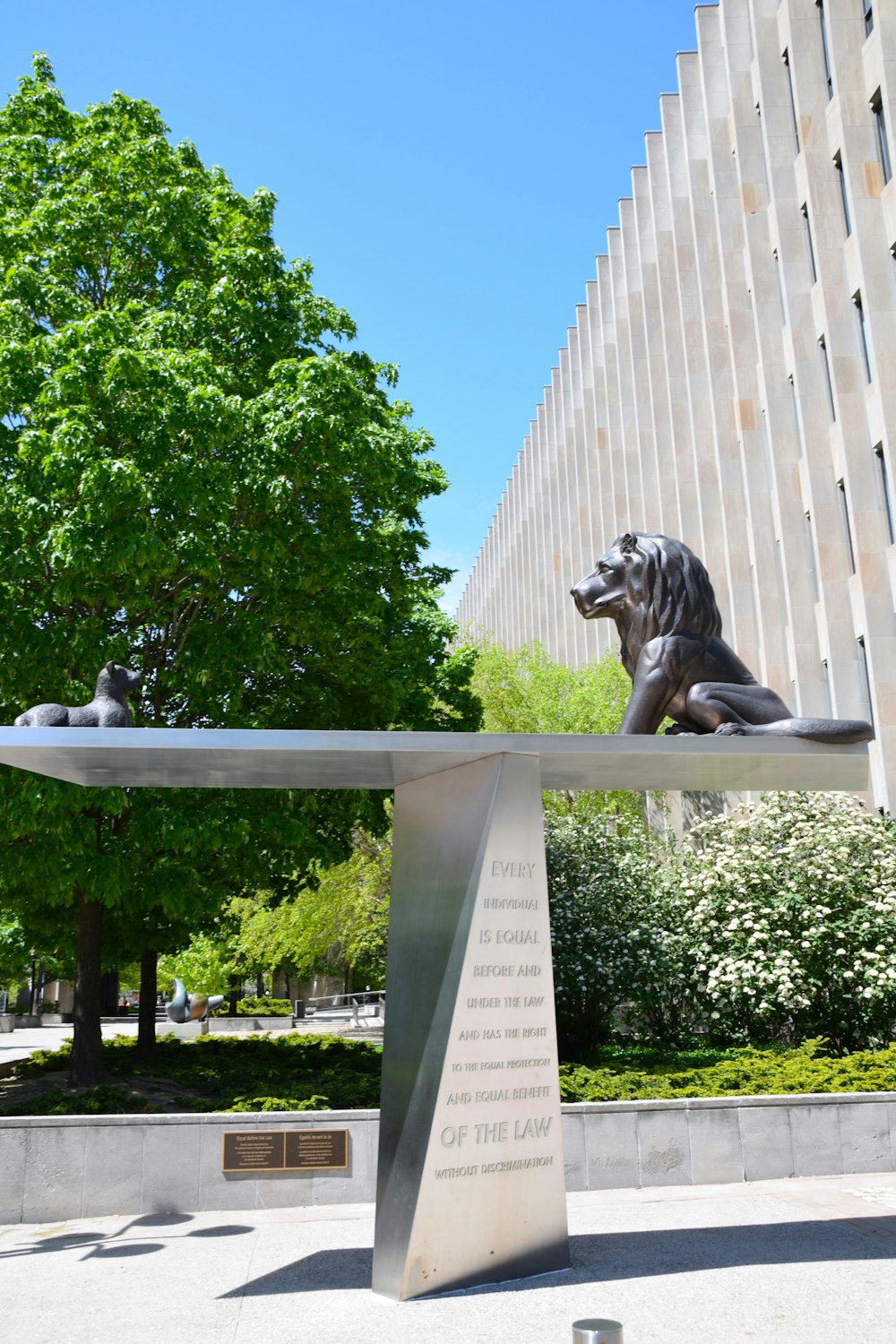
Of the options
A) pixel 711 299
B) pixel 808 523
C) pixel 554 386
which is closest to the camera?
pixel 808 523

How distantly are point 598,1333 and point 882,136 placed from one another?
86.0 ft

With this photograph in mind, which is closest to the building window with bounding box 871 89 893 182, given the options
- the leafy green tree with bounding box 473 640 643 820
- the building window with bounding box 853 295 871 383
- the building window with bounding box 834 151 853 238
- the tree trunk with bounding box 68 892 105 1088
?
the building window with bounding box 834 151 853 238

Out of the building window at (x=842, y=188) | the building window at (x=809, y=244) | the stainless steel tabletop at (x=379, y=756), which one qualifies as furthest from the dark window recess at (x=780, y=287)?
the stainless steel tabletop at (x=379, y=756)

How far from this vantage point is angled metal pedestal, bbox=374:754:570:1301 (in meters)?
6.89

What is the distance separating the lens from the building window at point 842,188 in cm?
2497

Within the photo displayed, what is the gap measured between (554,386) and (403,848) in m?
50.4

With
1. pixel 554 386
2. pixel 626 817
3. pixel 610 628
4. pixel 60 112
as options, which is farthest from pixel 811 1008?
pixel 554 386

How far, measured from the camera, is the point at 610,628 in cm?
4369

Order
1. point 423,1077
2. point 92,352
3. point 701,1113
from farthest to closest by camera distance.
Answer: point 92,352, point 701,1113, point 423,1077

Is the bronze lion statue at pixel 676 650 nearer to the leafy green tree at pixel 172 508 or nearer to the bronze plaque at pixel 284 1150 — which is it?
the bronze plaque at pixel 284 1150

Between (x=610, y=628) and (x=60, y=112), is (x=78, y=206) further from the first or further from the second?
(x=610, y=628)

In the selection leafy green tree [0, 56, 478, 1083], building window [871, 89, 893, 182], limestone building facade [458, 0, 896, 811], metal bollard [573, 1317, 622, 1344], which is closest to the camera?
metal bollard [573, 1317, 622, 1344]

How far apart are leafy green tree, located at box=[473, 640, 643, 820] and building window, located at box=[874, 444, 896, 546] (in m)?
10.5

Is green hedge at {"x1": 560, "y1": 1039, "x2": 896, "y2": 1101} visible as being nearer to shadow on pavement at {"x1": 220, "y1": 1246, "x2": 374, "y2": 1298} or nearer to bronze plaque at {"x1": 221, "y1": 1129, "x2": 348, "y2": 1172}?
bronze plaque at {"x1": 221, "y1": 1129, "x2": 348, "y2": 1172}
